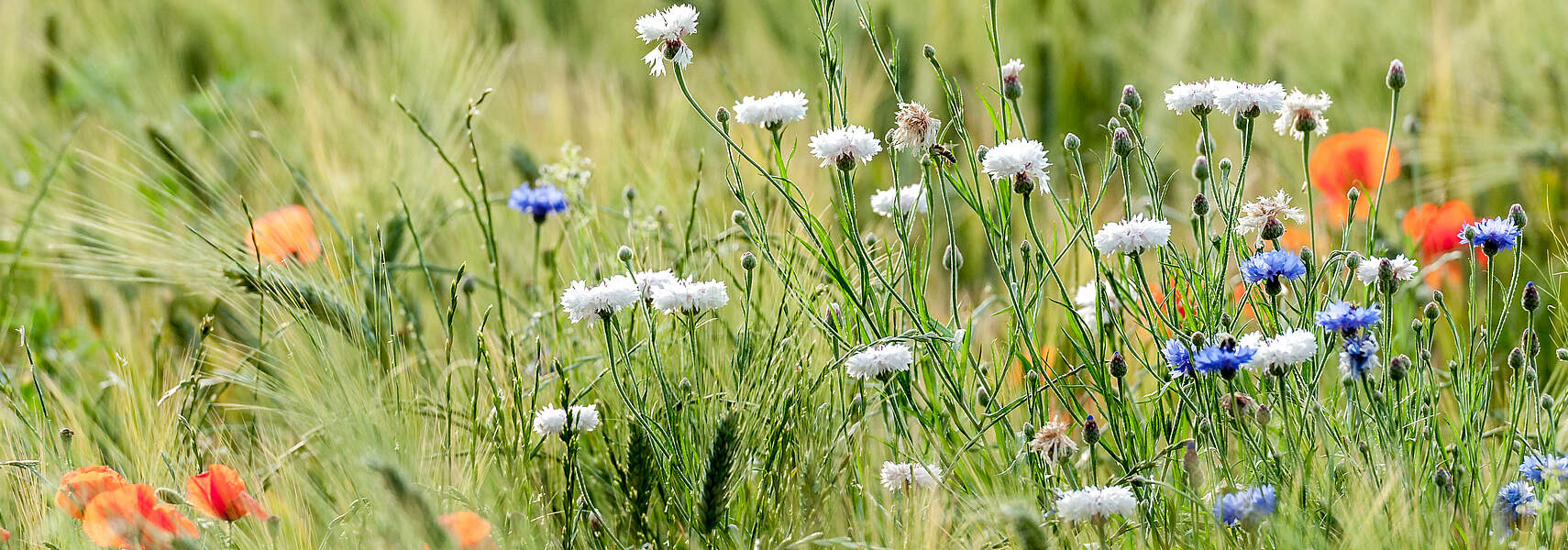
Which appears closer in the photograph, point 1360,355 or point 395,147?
point 1360,355

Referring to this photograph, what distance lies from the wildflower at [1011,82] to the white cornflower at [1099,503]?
243 millimetres

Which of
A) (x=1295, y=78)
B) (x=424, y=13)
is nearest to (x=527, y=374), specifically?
(x=424, y=13)

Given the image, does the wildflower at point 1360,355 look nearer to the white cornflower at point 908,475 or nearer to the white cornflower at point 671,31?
the white cornflower at point 908,475

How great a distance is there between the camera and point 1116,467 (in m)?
0.87

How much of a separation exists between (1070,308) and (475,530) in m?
0.34

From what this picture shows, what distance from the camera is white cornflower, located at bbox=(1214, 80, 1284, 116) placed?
2.37 ft

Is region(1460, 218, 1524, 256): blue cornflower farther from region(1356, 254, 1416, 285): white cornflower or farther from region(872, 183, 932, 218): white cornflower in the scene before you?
region(872, 183, 932, 218): white cornflower

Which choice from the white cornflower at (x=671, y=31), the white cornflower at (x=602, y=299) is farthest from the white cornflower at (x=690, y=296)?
the white cornflower at (x=671, y=31)

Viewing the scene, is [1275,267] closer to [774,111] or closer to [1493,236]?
[1493,236]

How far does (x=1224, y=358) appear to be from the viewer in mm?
640

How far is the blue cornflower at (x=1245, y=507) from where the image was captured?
656 mm

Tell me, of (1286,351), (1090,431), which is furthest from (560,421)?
(1286,351)

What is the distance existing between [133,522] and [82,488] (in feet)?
0.25

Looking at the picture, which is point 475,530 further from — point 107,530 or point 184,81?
point 184,81
